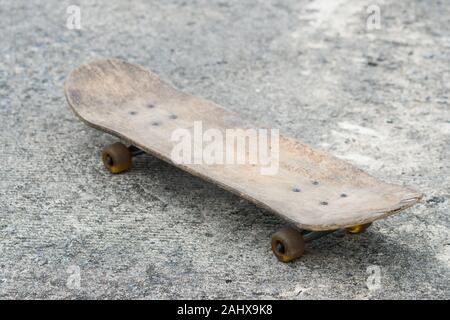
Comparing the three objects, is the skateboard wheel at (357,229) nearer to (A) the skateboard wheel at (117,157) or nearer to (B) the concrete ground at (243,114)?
(B) the concrete ground at (243,114)

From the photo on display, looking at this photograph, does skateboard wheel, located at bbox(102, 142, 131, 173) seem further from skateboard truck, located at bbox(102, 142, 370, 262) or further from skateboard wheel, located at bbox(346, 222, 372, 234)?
skateboard wheel, located at bbox(346, 222, 372, 234)

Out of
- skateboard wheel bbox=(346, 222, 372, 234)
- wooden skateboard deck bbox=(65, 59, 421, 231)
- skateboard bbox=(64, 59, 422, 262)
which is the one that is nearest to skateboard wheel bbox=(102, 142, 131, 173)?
skateboard bbox=(64, 59, 422, 262)

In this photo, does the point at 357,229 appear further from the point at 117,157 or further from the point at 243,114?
the point at 243,114

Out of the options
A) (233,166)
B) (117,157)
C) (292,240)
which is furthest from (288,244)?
(117,157)
